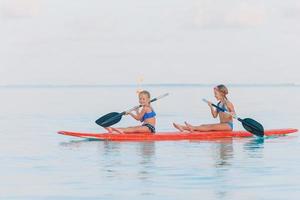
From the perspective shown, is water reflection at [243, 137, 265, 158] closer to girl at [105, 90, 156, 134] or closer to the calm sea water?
the calm sea water

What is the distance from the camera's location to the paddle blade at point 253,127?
Answer: 2227cm

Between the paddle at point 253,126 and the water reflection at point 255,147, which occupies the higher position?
the paddle at point 253,126

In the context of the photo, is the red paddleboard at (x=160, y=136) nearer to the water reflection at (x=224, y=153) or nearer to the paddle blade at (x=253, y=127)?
the paddle blade at (x=253, y=127)

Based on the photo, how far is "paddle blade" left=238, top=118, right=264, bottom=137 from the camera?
22266mm

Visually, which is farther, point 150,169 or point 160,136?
point 160,136

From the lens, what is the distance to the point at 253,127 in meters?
22.4

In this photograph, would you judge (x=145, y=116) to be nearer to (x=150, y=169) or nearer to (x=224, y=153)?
(x=224, y=153)

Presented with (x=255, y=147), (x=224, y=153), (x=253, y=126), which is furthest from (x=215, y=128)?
(x=224, y=153)

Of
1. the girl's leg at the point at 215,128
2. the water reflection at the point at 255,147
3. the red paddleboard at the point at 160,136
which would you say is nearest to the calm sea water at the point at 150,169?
the water reflection at the point at 255,147

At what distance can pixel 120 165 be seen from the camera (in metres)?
16.5

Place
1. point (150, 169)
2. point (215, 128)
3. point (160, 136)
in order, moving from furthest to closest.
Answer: point (215, 128), point (160, 136), point (150, 169)

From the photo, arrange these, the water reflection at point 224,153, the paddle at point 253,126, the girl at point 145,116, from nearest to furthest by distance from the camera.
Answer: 1. the water reflection at point 224,153
2. the girl at point 145,116
3. the paddle at point 253,126

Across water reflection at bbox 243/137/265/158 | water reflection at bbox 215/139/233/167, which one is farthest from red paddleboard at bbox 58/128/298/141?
water reflection at bbox 243/137/265/158

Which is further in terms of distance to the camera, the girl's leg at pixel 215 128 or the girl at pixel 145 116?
the girl's leg at pixel 215 128
